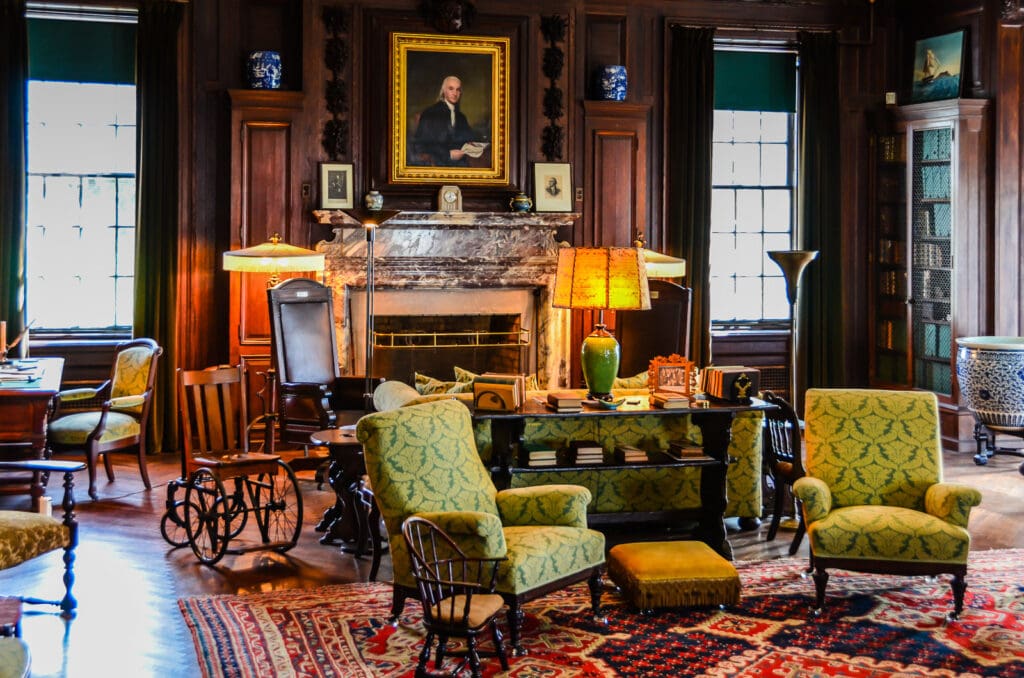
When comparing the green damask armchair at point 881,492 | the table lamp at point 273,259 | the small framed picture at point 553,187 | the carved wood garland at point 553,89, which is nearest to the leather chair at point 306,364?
the table lamp at point 273,259

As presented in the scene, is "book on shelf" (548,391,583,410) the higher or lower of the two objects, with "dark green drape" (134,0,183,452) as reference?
lower

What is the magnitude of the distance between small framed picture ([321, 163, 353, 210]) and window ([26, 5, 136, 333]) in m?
1.59

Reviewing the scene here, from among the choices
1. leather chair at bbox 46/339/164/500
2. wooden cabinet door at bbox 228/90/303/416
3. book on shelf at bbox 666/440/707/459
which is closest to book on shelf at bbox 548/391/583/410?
book on shelf at bbox 666/440/707/459

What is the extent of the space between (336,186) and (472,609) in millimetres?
5407

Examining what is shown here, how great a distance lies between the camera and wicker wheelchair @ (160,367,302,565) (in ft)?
19.4

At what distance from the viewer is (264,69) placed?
29.1ft

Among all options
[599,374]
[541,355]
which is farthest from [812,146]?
[599,374]

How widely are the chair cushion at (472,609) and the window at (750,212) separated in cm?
651

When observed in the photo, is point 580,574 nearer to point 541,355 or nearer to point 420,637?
point 420,637

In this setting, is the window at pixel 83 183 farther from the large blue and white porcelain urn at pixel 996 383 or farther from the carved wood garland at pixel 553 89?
the large blue and white porcelain urn at pixel 996 383

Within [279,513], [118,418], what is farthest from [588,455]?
[118,418]

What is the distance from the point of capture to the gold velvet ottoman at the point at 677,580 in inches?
196

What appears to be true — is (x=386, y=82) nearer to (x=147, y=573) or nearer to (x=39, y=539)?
(x=147, y=573)

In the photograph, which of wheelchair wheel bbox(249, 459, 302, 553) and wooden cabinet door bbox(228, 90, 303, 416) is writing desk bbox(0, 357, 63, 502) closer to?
wheelchair wheel bbox(249, 459, 302, 553)
